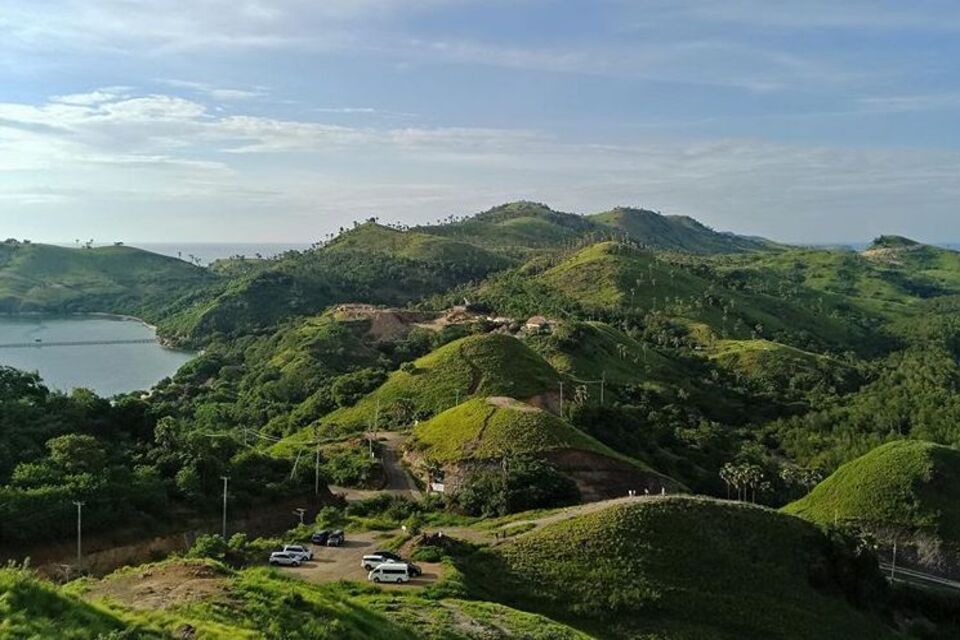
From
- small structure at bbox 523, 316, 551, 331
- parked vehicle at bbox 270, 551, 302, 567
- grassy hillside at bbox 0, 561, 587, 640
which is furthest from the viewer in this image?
small structure at bbox 523, 316, 551, 331

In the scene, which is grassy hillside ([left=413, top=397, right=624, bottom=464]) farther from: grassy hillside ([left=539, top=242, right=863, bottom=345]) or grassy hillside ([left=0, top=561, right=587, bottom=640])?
grassy hillside ([left=539, top=242, right=863, bottom=345])

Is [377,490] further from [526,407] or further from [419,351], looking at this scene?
[419,351]

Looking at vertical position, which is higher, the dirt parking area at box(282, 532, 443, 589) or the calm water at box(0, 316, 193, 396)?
the dirt parking area at box(282, 532, 443, 589)

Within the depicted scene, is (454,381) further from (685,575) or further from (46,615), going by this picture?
(46,615)

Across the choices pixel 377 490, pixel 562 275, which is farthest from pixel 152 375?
pixel 377 490

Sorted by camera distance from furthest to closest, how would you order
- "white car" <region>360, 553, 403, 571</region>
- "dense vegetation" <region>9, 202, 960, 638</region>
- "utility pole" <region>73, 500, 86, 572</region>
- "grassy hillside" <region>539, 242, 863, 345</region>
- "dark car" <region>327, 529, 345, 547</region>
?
"grassy hillside" <region>539, 242, 863, 345</region>, "dark car" <region>327, 529, 345, 547</region>, "dense vegetation" <region>9, 202, 960, 638</region>, "white car" <region>360, 553, 403, 571</region>, "utility pole" <region>73, 500, 86, 572</region>

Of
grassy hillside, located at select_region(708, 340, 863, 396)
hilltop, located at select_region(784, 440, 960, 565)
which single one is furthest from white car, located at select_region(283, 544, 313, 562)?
grassy hillside, located at select_region(708, 340, 863, 396)
